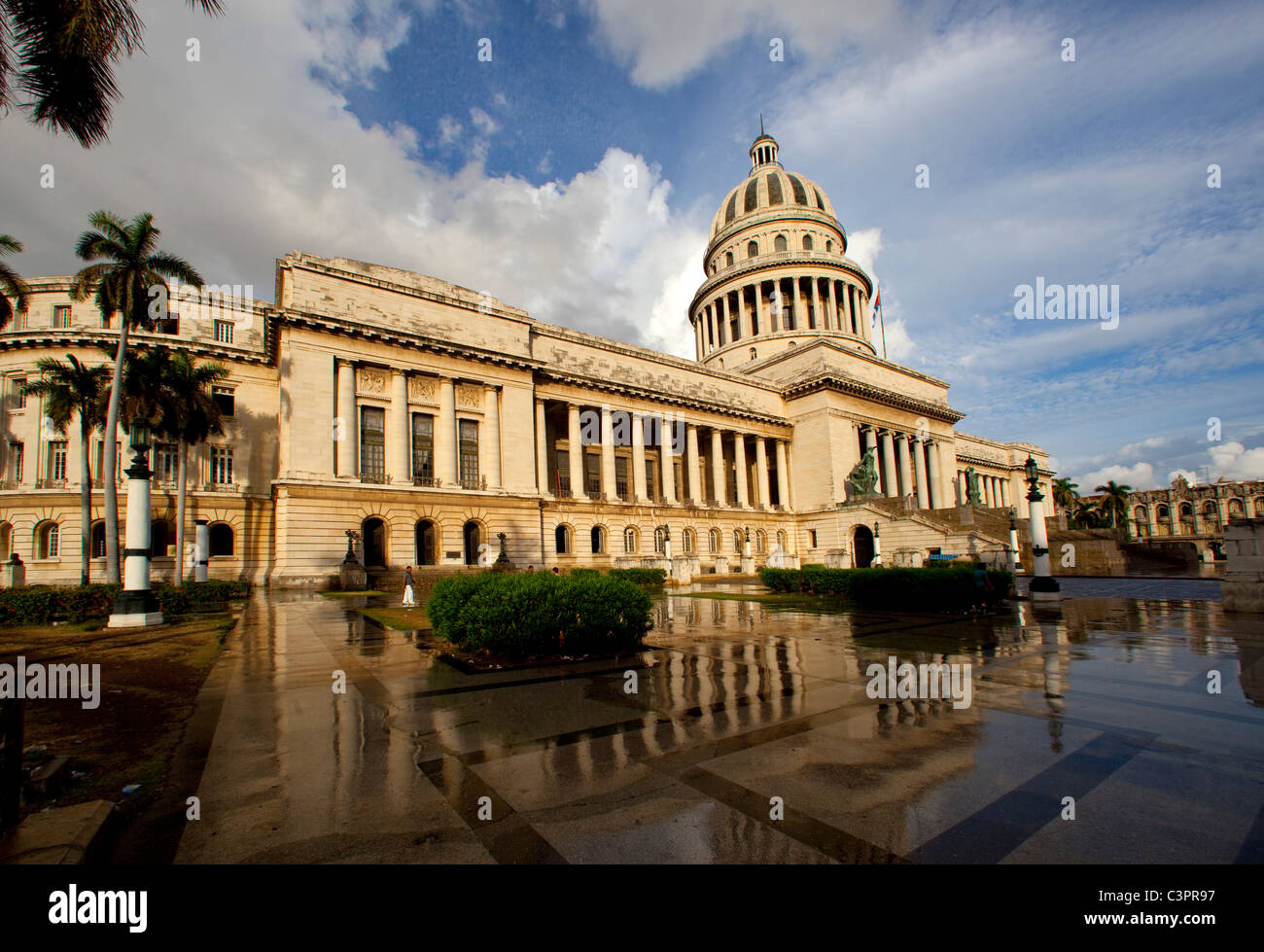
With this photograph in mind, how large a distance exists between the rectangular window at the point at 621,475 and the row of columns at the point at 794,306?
A: 2802 cm

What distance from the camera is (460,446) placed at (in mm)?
36844

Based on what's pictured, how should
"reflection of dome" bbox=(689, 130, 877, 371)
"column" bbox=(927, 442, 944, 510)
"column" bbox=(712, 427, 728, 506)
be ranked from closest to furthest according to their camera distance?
"column" bbox=(712, 427, 728, 506) < "column" bbox=(927, 442, 944, 510) < "reflection of dome" bbox=(689, 130, 877, 371)

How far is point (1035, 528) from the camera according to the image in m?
20.6

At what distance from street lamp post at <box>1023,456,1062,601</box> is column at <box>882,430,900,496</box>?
33359 mm

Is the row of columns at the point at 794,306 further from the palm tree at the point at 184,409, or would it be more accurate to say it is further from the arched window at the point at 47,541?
the arched window at the point at 47,541

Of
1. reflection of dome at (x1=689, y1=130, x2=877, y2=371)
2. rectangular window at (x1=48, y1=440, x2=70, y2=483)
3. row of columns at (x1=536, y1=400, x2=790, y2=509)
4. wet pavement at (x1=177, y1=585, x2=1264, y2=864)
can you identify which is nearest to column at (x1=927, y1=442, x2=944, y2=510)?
reflection of dome at (x1=689, y1=130, x2=877, y2=371)

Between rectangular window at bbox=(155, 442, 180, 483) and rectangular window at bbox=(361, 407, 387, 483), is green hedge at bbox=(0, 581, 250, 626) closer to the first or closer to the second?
rectangular window at bbox=(361, 407, 387, 483)

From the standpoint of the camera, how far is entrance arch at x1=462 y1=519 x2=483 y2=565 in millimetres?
35531

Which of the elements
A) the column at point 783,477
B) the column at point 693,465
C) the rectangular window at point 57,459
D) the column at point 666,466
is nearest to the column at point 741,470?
the column at point 693,465

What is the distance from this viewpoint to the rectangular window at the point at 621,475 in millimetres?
47906

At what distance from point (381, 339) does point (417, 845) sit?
112ft
